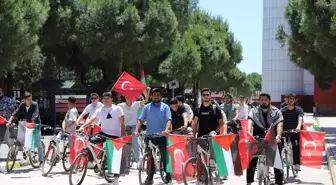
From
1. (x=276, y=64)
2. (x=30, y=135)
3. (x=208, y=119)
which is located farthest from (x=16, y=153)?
(x=276, y=64)

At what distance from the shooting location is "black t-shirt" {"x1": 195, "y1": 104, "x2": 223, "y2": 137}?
380 inches

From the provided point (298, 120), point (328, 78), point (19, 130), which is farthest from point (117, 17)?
point (298, 120)

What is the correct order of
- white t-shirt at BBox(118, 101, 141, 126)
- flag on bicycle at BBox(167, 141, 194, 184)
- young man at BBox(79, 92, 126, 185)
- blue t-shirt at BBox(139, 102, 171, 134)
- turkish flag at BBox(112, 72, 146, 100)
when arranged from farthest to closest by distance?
turkish flag at BBox(112, 72, 146, 100) → white t-shirt at BBox(118, 101, 141, 126) → young man at BBox(79, 92, 126, 185) → blue t-shirt at BBox(139, 102, 171, 134) → flag on bicycle at BBox(167, 141, 194, 184)

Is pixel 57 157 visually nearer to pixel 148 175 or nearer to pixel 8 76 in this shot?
pixel 148 175

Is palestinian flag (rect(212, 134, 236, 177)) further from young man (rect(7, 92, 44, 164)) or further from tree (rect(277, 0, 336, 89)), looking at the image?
tree (rect(277, 0, 336, 89))

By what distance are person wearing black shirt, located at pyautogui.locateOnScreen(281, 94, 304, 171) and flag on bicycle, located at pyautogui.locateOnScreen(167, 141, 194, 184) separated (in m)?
2.81

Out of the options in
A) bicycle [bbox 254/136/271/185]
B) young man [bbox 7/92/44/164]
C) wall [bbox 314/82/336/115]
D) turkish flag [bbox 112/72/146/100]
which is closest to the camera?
bicycle [bbox 254/136/271/185]

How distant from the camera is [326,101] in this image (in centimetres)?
6144

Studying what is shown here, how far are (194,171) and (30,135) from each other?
15.9 ft

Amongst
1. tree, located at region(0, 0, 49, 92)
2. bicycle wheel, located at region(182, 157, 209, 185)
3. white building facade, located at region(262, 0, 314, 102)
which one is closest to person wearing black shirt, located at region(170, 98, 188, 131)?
bicycle wheel, located at region(182, 157, 209, 185)

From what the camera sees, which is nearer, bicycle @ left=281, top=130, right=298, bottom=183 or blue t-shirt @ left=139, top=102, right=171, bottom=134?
blue t-shirt @ left=139, top=102, right=171, bottom=134

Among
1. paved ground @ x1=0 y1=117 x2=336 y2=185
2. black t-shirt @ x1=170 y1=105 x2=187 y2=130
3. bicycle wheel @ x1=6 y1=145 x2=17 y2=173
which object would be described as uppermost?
black t-shirt @ x1=170 y1=105 x2=187 y2=130

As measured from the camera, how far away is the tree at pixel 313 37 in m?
20.7

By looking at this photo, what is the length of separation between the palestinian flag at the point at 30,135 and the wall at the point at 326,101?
50.0 metres
